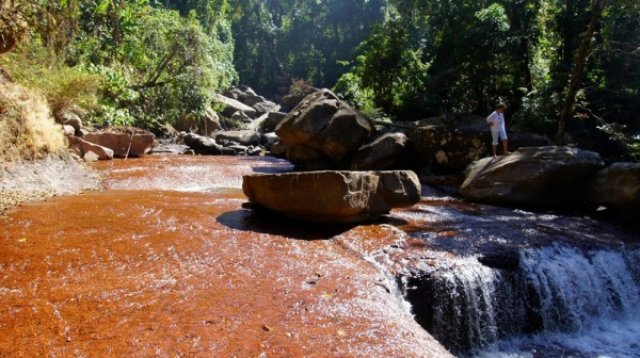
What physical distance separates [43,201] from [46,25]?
571cm

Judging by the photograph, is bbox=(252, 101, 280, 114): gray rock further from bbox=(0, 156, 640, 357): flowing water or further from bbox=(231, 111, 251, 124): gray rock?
bbox=(0, 156, 640, 357): flowing water

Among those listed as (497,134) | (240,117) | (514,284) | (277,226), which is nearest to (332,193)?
(277,226)

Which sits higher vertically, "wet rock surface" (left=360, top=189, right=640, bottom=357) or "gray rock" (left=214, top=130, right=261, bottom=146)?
"gray rock" (left=214, top=130, right=261, bottom=146)

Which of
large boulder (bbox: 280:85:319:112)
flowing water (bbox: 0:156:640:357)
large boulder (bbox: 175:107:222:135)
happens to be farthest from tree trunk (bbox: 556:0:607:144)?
large boulder (bbox: 280:85:319:112)

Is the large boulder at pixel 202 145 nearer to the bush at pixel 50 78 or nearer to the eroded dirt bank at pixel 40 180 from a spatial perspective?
the bush at pixel 50 78

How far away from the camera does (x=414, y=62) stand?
17703mm

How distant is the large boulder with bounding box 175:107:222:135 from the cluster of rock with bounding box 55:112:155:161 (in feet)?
28.0

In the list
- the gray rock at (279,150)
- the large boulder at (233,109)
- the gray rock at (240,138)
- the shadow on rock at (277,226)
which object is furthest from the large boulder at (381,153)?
the large boulder at (233,109)

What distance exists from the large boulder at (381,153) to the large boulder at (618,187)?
501 cm

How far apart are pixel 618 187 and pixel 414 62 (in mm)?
10250

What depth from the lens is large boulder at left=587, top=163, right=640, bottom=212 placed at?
8516 mm

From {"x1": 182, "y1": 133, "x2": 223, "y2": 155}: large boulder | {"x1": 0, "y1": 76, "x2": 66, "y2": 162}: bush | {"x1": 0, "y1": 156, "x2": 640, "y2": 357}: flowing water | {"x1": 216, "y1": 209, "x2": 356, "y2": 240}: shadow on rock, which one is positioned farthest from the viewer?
{"x1": 182, "y1": 133, "x2": 223, "y2": 155}: large boulder

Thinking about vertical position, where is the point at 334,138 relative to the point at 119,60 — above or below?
below

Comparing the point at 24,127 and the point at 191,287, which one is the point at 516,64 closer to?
the point at 24,127
